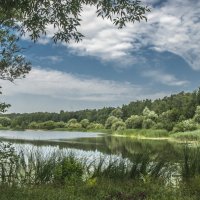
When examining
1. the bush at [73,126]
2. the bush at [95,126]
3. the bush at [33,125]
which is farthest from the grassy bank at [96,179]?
the bush at [33,125]

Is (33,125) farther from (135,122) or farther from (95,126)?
(135,122)

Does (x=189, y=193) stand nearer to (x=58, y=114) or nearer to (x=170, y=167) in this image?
(x=170, y=167)

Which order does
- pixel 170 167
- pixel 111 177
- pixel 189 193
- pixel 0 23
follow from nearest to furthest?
pixel 189 193 < pixel 0 23 < pixel 111 177 < pixel 170 167

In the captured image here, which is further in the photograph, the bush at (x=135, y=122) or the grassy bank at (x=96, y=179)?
the bush at (x=135, y=122)

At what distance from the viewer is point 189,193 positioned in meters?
9.71

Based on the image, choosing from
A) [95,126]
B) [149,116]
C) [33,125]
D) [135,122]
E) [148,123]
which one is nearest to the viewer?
[148,123]

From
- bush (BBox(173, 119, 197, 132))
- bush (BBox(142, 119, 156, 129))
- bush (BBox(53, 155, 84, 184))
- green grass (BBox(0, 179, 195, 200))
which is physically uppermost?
bush (BBox(142, 119, 156, 129))

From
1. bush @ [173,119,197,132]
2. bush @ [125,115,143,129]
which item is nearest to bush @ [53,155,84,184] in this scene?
bush @ [173,119,197,132]

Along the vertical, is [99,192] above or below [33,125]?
below

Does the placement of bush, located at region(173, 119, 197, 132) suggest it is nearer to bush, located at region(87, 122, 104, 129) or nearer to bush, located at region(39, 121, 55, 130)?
bush, located at region(87, 122, 104, 129)

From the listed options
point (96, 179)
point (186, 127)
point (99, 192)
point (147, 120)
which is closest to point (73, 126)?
point (147, 120)

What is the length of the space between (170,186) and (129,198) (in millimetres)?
2177

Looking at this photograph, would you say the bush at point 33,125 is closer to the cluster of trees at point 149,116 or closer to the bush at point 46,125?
the cluster of trees at point 149,116

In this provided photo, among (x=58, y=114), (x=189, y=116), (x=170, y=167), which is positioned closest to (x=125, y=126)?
(x=189, y=116)
